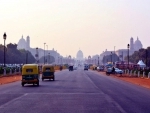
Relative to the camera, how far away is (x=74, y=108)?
65.8 feet

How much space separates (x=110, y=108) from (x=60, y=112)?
3.06 meters

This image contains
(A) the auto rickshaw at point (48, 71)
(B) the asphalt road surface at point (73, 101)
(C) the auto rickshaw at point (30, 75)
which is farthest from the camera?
(A) the auto rickshaw at point (48, 71)

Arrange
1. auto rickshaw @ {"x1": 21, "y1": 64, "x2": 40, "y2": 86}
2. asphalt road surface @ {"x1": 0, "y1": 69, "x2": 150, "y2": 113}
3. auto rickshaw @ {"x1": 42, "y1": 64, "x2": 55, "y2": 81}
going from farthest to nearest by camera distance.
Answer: auto rickshaw @ {"x1": 42, "y1": 64, "x2": 55, "y2": 81} < auto rickshaw @ {"x1": 21, "y1": 64, "x2": 40, "y2": 86} < asphalt road surface @ {"x1": 0, "y1": 69, "x2": 150, "y2": 113}

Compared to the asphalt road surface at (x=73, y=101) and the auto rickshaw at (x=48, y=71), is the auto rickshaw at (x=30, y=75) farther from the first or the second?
the auto rickshaw at (x=48, y=71)

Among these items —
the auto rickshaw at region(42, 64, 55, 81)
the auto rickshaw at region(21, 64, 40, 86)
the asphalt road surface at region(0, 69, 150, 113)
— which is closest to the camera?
the asphalt road surface at region(0, 69, 150, 113)

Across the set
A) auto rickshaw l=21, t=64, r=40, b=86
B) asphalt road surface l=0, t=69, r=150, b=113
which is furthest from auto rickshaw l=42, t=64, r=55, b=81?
asphalt road surface l=0, t=69, r=150, b=113

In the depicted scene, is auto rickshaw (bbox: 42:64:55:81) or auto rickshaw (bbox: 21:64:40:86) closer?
auto rickshaw (bbox: 21:64:40:86)

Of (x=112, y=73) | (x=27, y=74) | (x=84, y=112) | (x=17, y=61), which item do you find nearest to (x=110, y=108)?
(x=84, y=112)

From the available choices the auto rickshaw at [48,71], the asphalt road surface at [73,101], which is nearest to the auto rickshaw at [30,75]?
the asphalt road surface at [73,101]

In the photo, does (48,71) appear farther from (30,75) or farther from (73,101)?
(73,101)

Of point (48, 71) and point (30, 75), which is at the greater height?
point (48, 71)

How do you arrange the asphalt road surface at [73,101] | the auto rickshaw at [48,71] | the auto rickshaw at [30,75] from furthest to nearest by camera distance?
the auto rickshaw at [48,71]
the auto rickshaw at [30,75]
the asphalt road surface at [73,101]

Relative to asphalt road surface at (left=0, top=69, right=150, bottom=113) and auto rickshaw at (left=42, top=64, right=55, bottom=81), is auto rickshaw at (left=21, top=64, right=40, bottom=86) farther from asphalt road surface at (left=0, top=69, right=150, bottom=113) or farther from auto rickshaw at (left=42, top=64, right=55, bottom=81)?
auto rickshaw at (left=42, top=64, right=55, bottom=81)

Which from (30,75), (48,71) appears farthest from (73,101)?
(48,71)
